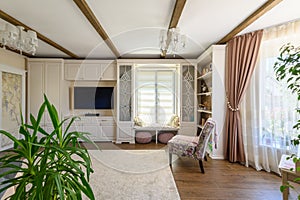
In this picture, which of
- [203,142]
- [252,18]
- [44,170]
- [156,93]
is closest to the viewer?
[44,170]

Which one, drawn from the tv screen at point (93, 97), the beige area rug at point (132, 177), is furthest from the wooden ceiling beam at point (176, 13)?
the tv screen at point (93, 97)

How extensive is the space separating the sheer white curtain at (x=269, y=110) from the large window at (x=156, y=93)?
251cm

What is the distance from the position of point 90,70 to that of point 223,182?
14.5 feet

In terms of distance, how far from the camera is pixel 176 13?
2674 millimetres

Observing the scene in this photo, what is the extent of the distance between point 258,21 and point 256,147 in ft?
6.88

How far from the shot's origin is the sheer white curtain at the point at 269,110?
120 inches

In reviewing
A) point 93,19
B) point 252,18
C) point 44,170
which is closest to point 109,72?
point 93,19

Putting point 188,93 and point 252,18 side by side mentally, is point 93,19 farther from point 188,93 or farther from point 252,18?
point 188,93

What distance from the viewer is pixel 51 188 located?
863mm

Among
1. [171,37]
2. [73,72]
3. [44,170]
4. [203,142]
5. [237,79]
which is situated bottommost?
[203,142]

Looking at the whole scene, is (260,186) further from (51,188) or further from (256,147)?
(51,188)

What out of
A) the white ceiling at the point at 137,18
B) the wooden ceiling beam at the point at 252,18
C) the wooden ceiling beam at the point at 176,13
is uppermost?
the white ceiling at the point at 137,18

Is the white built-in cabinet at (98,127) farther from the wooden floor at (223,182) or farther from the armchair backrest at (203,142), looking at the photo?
the armchair backrest at (203,142)

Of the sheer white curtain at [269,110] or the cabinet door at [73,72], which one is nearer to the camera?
the sheer white curtain at [269,110]
